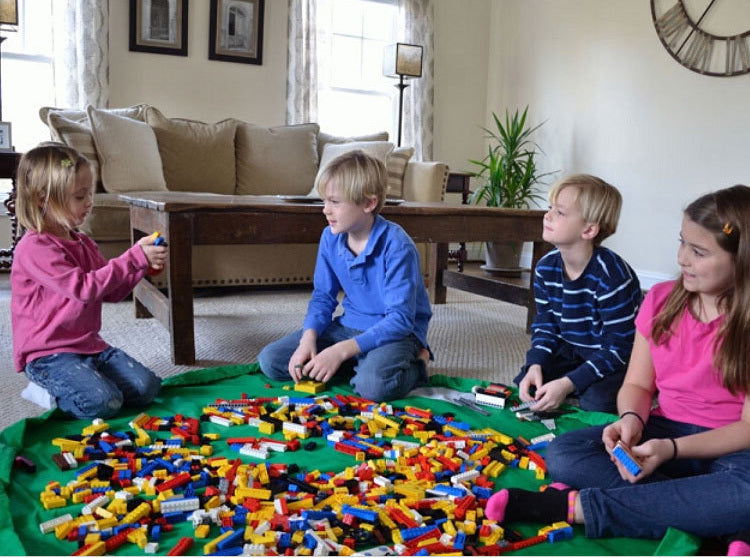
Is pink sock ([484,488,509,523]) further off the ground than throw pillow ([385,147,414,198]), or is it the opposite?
throw pillow ([385,147,414,198])

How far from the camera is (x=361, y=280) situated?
2.26 meters

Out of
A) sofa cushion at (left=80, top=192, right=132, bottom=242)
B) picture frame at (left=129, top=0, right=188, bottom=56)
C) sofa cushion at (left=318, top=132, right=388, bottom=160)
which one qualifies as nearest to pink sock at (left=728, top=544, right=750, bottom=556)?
sofa cushion at (left=80, top=192, right=132, bottom=242)

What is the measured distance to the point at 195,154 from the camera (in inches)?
179

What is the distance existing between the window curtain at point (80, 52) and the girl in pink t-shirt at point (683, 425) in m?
4.49

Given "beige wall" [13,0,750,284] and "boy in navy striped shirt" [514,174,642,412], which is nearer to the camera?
"boy in navy striped shirt" [514,174,642,412]

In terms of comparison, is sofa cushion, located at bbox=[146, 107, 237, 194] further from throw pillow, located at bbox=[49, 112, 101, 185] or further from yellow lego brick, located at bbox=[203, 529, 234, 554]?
yellow lego brick, located at bbox=[203, 529, 234, 554]

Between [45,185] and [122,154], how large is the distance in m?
2.33

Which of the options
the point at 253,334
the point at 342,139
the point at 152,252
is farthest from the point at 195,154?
the point at 152,252

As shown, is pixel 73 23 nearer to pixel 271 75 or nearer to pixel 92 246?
pixel 271 75

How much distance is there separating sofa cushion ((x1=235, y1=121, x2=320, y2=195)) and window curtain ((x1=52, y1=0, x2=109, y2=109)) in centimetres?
111

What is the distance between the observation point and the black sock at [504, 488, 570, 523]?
1.29 metres

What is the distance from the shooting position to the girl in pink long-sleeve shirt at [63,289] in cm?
183

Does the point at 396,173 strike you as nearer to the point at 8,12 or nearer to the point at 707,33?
the point at 707,33

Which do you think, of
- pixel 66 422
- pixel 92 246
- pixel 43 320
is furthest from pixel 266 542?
pixel 92 246
